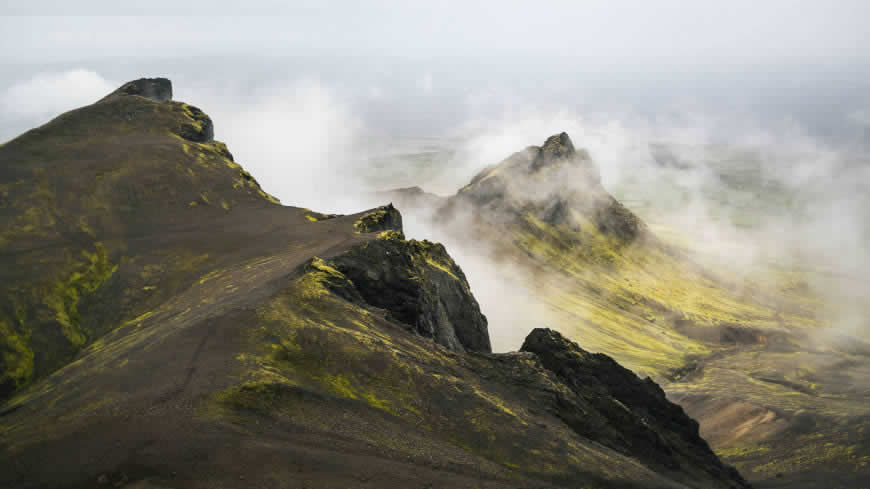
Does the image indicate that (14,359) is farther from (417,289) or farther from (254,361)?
(417,289)

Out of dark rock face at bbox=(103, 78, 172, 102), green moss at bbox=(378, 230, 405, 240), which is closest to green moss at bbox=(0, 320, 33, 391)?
green moss at bbox=(378, 230, 405, 240)

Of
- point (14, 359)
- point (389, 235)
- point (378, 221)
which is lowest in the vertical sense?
point (14, 359)

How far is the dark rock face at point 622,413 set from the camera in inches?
2800

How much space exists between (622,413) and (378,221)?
48635mm

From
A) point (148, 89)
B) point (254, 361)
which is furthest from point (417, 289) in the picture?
point (148, 89)

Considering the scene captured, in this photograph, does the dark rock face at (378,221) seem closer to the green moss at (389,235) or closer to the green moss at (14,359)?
the green moss at (389,235)

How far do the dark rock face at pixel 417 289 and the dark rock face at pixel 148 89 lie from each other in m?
106

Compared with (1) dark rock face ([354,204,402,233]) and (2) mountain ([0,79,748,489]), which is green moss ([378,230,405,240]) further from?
(1) dark rock face ([354,204,402,233])

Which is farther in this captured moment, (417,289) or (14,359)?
(417,289)

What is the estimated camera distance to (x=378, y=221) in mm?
95625

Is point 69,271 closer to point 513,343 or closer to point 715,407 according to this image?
point 513,343

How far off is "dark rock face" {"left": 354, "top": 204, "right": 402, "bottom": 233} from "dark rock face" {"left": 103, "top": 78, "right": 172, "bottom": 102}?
294ft

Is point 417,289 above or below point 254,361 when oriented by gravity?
above

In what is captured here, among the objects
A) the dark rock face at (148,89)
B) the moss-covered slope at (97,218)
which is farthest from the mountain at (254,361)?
the dark rock face at (148,89)
